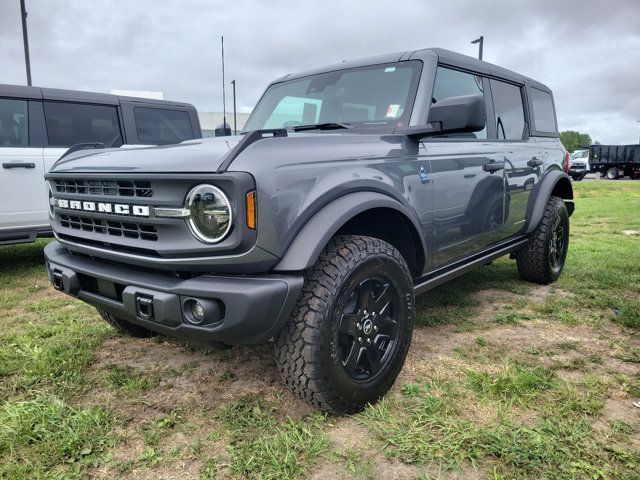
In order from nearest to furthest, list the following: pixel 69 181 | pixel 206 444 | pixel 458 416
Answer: pixel 206 444 → pixel 458 416 → pixel 69 181

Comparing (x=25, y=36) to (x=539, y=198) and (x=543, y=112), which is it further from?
(x=539, y=198)

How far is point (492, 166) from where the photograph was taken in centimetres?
332

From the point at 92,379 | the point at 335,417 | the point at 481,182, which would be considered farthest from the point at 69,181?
the point at 481,182

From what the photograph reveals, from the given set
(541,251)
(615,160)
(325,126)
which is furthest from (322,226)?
(615,160)

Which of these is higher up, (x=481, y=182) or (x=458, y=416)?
(x=481, y=182)

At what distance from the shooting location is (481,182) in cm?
319

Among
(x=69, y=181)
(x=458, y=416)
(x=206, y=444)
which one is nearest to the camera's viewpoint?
(x=206, y=444)

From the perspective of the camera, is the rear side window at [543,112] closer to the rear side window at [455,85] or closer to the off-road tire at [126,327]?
the rear side window at [455,85]

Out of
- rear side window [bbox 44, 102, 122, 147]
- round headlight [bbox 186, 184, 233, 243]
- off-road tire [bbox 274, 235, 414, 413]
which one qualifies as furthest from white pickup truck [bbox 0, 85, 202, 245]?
off-road tire [bbox 274, 235, 414, 413]

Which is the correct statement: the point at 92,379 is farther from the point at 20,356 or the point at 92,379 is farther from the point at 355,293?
the point at 355,293

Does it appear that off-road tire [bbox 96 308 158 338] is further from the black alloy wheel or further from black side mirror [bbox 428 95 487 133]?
black side mirror [bbox 428 95 487 133]

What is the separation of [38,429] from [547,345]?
2842 mm

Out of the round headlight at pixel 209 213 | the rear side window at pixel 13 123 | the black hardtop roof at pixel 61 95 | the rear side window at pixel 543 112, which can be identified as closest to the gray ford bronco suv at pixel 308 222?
the round headlight at pixel 209 213

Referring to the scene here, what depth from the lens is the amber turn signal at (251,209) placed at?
5.85 ft
